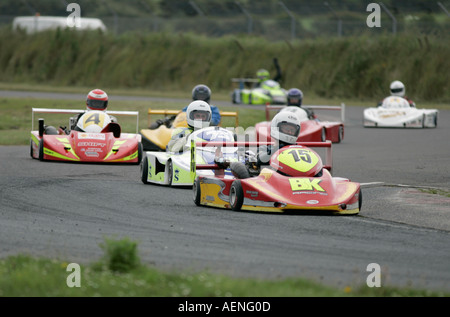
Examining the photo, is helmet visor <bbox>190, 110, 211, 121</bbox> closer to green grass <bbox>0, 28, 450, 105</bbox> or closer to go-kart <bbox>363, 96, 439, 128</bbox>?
go-kart <bbox>363, 96, 439, 128</bbox>

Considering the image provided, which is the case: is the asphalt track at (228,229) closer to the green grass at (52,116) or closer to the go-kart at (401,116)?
the green grass at (52,116)

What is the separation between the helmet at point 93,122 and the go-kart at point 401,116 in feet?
34.1

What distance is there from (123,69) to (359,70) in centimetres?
1208

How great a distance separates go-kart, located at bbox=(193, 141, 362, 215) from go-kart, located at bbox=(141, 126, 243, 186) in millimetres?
1385

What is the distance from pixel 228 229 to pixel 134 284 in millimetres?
2589

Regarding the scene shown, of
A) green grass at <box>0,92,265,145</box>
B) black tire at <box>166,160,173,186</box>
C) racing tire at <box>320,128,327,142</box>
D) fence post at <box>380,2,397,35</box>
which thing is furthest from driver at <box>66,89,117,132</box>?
fence post at <box>380,2,397,35</box>

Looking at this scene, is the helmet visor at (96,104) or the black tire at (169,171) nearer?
the black tire at (169,171)

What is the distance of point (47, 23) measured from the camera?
4709cm

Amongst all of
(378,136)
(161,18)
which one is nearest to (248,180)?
(378,136)

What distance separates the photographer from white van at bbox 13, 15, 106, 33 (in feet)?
153

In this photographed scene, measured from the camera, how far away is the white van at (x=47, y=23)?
46.8m

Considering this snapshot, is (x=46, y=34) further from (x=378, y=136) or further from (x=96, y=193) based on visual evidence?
(x=96, y=193)

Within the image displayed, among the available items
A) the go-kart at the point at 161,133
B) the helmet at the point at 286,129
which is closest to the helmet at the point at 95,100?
the go-kart at the point at 161,133

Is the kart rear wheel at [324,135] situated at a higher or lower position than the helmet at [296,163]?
higher
